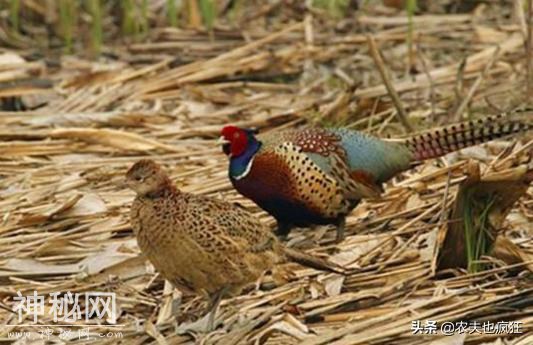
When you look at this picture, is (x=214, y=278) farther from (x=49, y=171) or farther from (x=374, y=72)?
(x=374, y=72)

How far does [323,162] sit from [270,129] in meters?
1.50

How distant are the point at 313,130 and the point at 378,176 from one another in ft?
1.01

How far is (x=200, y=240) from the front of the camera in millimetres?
4863

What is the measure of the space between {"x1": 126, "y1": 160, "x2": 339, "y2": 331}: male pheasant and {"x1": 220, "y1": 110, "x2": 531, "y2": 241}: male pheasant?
67 cm

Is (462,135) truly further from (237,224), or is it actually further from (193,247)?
(193,247)

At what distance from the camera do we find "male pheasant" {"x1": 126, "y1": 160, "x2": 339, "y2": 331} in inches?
191

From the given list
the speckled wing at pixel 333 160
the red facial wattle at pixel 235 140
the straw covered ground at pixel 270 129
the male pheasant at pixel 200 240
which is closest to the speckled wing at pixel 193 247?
the male pheasant at pixel 200 240

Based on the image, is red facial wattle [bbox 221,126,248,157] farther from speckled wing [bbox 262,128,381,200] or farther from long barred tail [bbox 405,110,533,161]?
long barred tail [bbox 405,110,533,161]

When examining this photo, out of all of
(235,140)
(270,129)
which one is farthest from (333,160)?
(270,129)

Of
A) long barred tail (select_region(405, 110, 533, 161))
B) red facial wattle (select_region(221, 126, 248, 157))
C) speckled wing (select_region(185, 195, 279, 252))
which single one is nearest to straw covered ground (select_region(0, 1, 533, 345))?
long barred tail (select_region(405, 110, 533, 161))

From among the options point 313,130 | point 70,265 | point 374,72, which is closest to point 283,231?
point 313,130

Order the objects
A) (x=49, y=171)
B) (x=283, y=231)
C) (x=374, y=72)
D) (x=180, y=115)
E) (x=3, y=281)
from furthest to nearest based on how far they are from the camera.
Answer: (x=374, y=72) → (x=180, y=115) → (x=49, y=171) → (x=283, y=231) → (x=3, y=281)

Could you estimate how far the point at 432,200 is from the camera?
5980 mm

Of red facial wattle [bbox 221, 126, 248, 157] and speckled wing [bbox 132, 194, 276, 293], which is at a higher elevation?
red facial wattle [bbox 221, 126, 248, 157]
